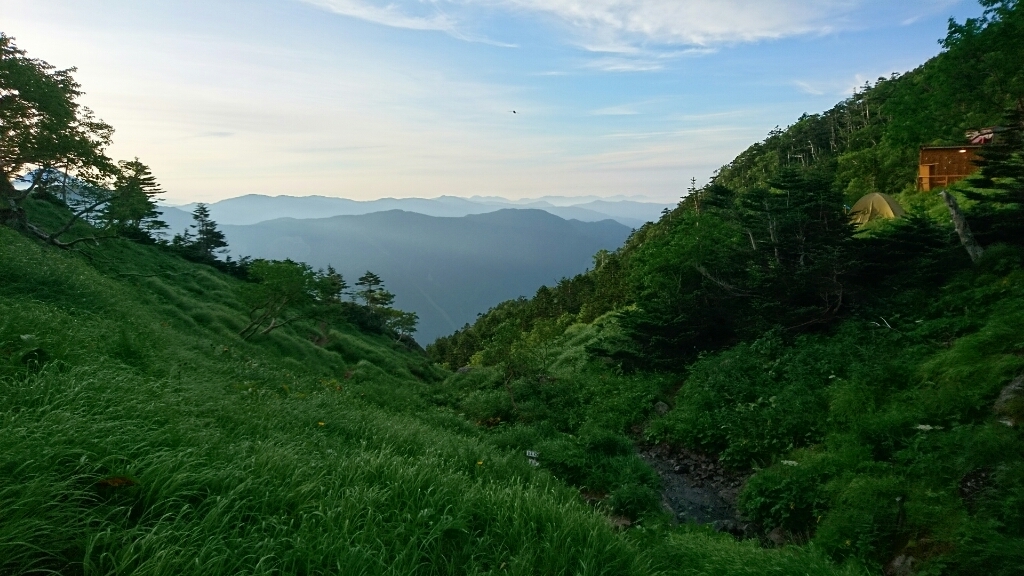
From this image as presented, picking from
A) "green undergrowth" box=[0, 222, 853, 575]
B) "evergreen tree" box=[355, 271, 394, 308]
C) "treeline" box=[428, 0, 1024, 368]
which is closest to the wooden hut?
"treeline" box=[428, 0, 1024, 368]

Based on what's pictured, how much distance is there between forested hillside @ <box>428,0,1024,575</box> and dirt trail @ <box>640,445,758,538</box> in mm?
125

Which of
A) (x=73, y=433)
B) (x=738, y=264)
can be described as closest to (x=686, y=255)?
(x=738, y=264)

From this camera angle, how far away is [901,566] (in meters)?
6.39

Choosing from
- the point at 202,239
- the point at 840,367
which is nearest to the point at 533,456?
the point at 840,367

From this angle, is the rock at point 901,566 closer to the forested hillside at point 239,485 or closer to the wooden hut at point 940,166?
the forested hillside at point 239,485

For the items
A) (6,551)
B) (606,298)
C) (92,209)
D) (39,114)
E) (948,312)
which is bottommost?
(606,298)

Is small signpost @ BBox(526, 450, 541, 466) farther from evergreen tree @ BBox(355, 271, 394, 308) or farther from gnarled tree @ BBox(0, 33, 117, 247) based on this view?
evergreen tree @ BBox(355, 271, 394, 308)

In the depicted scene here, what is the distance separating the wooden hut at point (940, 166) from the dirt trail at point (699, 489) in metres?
25.3

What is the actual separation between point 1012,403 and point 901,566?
12.3ft

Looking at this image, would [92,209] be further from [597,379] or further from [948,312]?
[948,312]

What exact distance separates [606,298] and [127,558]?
46.3 meters

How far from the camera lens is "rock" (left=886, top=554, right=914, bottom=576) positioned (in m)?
6.27

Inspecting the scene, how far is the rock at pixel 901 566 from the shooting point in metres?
6.27

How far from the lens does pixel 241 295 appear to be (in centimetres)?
1998
